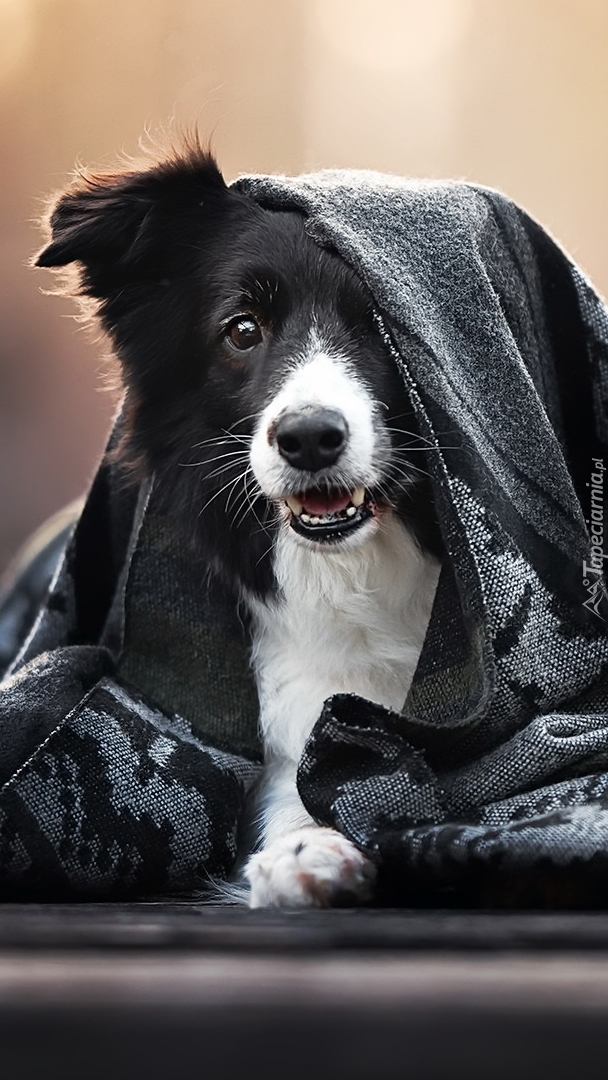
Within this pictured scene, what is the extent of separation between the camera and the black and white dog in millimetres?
1576

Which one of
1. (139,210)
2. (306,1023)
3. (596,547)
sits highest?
(139,210)

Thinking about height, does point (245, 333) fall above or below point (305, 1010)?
above

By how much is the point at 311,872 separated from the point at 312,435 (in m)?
0.57

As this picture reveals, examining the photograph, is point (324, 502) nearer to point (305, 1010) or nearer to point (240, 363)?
point (240, 363)

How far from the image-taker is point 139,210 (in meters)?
1.79

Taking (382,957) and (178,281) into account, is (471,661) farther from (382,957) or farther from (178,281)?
(178,281)

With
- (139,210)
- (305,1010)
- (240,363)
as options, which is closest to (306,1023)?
(305,1010)

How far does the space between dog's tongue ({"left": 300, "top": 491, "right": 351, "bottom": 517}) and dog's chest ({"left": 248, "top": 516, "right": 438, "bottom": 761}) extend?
0.07 meters

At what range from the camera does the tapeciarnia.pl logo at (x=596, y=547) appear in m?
1.50

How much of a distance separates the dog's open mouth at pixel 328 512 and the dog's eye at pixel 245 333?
0.89 feet

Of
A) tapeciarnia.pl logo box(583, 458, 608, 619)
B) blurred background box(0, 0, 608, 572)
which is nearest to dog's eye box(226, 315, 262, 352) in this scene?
tapeciarnia.pl logo box(583, 458, 608, 619)

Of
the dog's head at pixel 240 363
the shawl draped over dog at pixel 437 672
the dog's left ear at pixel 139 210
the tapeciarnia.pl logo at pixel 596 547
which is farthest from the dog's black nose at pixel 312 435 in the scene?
the dog's left ear at pixel 139 210

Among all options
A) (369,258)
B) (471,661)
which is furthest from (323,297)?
(471,661)

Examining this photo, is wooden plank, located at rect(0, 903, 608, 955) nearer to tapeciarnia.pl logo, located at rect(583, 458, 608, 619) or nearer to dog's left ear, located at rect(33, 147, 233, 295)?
tapeciarnia.pl logo, located at rect(583, 458, 608, 619)
